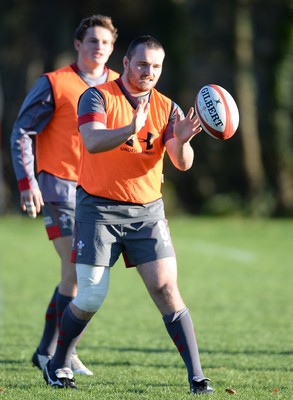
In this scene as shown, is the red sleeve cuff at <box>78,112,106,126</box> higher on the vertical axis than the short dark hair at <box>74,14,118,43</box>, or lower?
lower

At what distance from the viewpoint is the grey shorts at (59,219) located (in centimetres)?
662

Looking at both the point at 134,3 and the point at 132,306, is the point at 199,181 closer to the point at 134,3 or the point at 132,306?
the point at 134,3

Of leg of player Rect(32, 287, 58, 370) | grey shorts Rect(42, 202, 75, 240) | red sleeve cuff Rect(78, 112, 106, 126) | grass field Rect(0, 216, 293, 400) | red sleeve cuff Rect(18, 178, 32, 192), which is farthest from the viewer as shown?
leg of player Rect(32, 287, 58, 370)

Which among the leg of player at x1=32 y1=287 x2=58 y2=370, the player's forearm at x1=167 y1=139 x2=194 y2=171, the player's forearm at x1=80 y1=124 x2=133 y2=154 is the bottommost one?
the leg of player at x1=32 y1=287 x2=58 y2=370

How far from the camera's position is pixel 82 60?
680cm

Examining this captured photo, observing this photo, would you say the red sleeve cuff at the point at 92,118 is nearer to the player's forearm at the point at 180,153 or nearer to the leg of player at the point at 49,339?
the player's forearm at the point at 180,153

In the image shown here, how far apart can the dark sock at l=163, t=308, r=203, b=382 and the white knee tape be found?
421mm

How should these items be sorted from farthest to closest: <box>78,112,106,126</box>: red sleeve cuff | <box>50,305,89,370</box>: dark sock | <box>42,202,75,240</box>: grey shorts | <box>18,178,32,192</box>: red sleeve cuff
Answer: <box>42,202,75,240</box>: grey shorts
<box>18,178,32,192</box>: red sleeve cuff
<box>50,305,89,370</box>: dark sock
<box>78,112,106,126</box>: red sleeve cuff

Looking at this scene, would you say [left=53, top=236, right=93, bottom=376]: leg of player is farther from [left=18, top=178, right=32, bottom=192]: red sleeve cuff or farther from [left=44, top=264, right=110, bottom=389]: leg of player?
[left=44, top=264, right=110, bottom=389]: leg of player

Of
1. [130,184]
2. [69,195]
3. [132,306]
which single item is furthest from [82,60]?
[132,306]

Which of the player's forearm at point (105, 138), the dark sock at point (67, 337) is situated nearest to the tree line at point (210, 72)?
the dark sock at point (67, 337)

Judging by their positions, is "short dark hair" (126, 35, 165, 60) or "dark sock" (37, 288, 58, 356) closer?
"short dark hair" (126, 35, 165, 60)

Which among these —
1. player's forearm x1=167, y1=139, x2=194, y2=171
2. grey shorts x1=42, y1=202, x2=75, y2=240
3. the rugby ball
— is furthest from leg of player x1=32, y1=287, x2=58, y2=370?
the rugby ball

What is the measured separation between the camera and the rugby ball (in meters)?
5.61
